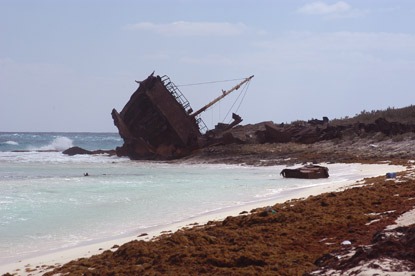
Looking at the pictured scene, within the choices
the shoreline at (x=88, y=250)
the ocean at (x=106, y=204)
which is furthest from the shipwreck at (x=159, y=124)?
the shoreline at (x=88, y=250)

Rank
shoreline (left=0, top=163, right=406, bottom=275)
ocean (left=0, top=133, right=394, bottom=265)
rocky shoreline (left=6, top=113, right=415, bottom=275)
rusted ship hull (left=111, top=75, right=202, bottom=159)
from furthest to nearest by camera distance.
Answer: rusted ship hull (left=111, top=75, right=202, bottom=159)
ocean (left=0, top=133, right=394, bottom=265)
shoreline (left=0, top=163, right=406, bottom=275)
rocky shoreline (left=6, top=113, right=415, bottom=275)

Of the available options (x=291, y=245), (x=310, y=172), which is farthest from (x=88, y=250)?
(x=310, y=172)

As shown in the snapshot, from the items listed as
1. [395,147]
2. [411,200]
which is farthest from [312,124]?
[411,200]

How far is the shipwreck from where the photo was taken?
89.9 feet

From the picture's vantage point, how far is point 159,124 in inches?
1091

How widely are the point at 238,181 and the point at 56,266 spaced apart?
32.6 feet

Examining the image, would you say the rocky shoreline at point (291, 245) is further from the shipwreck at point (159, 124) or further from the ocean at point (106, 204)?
the shipwreck at point (159, 124)

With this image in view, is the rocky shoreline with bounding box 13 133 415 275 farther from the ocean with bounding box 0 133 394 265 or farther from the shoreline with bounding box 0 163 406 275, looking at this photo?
the ocean with bounding box 0 133 394 265

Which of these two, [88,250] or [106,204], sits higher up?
[106,204]

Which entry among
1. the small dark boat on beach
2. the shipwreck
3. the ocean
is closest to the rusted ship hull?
the shipwreck

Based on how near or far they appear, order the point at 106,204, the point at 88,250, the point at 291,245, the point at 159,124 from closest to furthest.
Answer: the point at 291,245, the point at 88,250, the point at 106,204, the point at 159,124

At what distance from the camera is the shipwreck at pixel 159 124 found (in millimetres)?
27391

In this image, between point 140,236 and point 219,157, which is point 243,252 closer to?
point 140,236

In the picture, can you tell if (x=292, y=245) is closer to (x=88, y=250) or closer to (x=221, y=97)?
(x=88, y=250)
